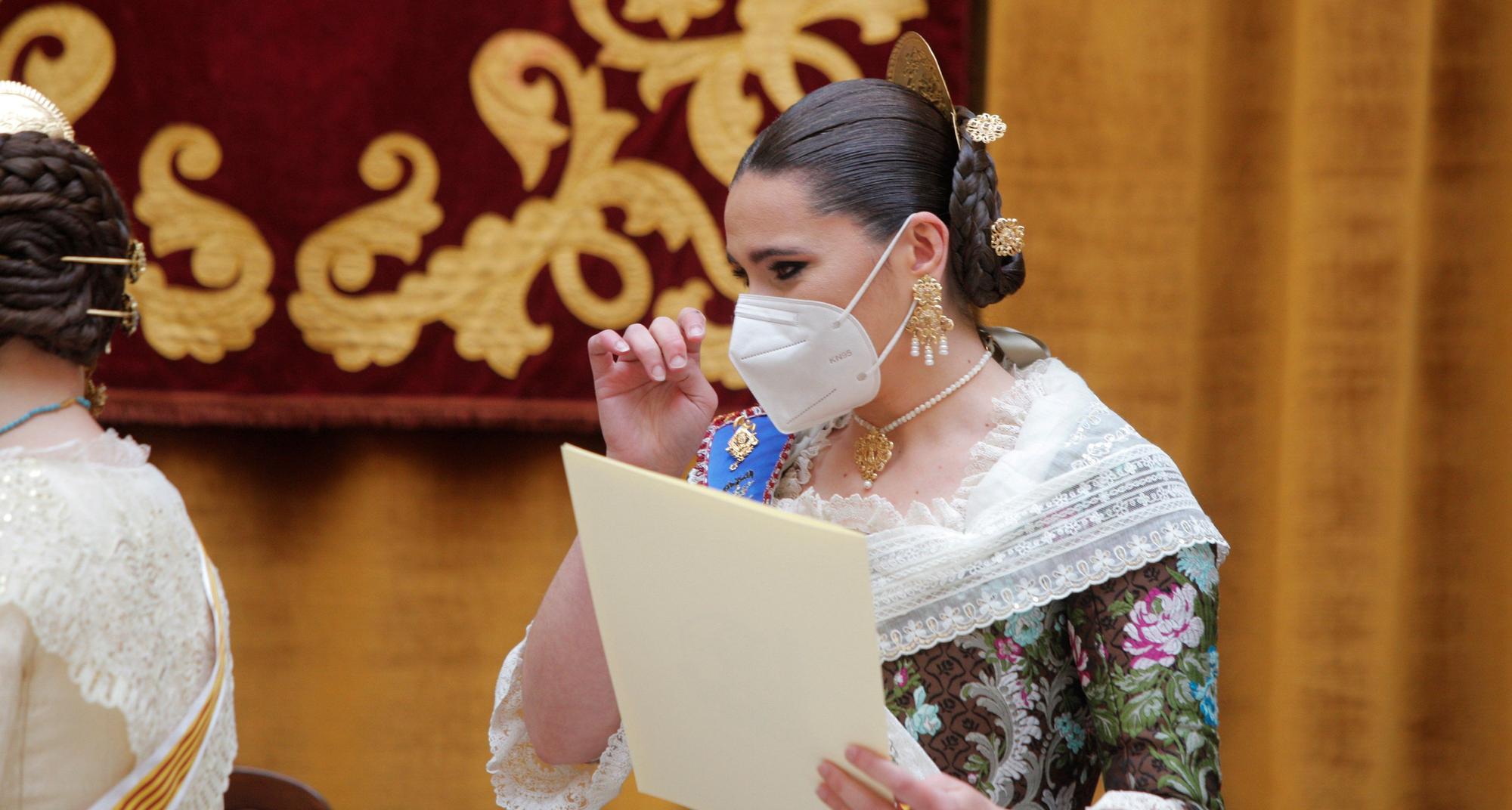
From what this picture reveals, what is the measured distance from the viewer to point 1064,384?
59.2 inches

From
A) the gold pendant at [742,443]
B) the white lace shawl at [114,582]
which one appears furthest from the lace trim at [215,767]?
the gold pendant at [742,443]

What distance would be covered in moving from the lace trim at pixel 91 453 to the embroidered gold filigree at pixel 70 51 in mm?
1336

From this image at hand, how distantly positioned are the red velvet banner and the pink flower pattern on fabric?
1241 mm

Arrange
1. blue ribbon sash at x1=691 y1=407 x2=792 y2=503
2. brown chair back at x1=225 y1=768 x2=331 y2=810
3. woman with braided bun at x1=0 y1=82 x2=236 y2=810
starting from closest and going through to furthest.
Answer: woman with braided bun at x1=0 y1=82 x2=236 y2=810 < blue ribbon sash at x1=691 y1=407 x2=792 y2=503 < brown chair back at x1=225 y1=768 x2=331 y2=810

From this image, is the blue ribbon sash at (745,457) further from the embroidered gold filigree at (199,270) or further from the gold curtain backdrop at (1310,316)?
the embroidered gold filigree at (199,270)

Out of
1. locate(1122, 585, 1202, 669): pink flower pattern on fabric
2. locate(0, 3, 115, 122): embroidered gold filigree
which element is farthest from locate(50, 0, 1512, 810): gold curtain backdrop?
locate(0, 3, 115, 122): embroidered gold filigree

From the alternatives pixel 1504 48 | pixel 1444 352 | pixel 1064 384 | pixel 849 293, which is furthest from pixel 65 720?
pixel 1504 48

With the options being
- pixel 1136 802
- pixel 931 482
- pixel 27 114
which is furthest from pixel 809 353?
pixel 27 114

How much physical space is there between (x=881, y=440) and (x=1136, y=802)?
20.2 inches

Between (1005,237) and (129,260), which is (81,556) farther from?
(1005,237)

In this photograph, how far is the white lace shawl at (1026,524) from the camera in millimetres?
1326

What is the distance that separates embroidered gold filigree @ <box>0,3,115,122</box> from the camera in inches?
97.1

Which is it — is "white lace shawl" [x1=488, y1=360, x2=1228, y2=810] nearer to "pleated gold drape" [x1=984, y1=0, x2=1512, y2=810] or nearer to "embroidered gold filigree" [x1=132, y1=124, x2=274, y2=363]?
"pleated gold drape" [x1=984, y1=0, x2=1512, y2=810]

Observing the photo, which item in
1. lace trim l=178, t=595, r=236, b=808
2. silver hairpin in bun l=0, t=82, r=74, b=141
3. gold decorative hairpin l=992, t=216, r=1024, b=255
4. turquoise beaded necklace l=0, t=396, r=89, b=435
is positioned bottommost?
lace trim l=178, t=595, r=236, b=808
